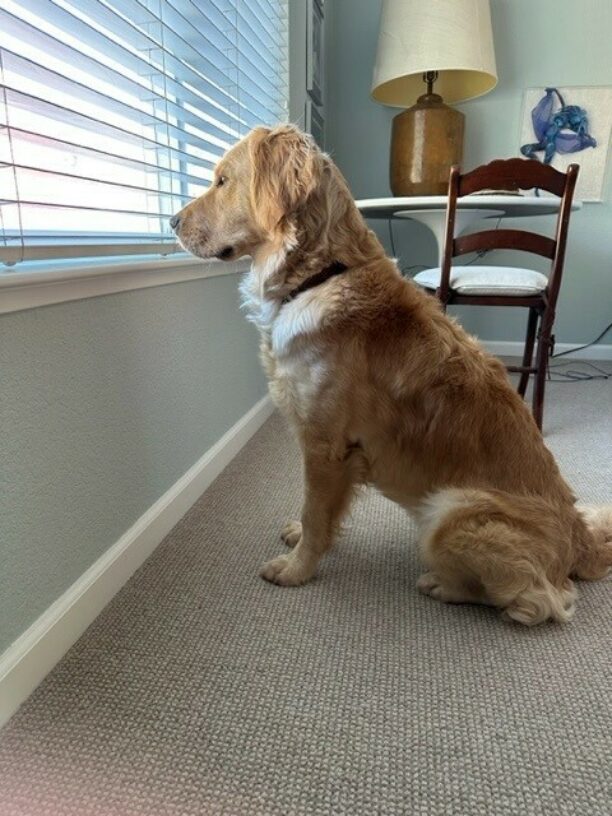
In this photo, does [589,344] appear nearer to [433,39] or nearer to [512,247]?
[512,247]

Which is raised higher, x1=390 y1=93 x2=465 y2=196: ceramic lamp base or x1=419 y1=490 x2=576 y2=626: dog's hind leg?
x1=390 y1=93 x2=465 y2=196: ceramic lamp base

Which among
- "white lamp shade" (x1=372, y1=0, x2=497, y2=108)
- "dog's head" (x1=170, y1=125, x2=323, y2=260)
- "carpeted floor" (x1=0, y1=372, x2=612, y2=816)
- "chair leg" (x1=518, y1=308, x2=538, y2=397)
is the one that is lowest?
"carpeted floor" (x1=0, y1=372, x2=612, y2=816)

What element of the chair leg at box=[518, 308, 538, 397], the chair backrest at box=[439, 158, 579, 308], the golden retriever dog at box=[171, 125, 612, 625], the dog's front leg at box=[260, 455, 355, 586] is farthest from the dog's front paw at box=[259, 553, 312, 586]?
the chair leg at box=[518, 308, 538, 397]

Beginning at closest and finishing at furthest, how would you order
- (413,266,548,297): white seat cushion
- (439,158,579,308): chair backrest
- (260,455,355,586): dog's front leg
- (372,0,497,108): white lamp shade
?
(260,455,355,586): dog's front leg < (439,158,579,308): chair backrest < (413,266,548,297): white seat cushion < (372,0,497,108): white lamp shade

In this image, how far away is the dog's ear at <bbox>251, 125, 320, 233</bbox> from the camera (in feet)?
3.85

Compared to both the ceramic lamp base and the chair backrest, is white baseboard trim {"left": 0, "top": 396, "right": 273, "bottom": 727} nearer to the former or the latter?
the chair backrest

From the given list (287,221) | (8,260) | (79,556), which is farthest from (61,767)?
(287,221)

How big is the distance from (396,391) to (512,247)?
4.76ft

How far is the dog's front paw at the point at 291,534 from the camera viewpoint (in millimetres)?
1543

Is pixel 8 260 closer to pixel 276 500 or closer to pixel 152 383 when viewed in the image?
pixel 152 383

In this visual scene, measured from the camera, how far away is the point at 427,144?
328cm

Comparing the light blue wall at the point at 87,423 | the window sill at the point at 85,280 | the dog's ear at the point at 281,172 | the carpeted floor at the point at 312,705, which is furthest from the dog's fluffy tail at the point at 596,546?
the window sill at the point at 85,280

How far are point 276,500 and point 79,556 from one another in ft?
2.38

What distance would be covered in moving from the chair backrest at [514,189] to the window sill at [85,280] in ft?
3.88
